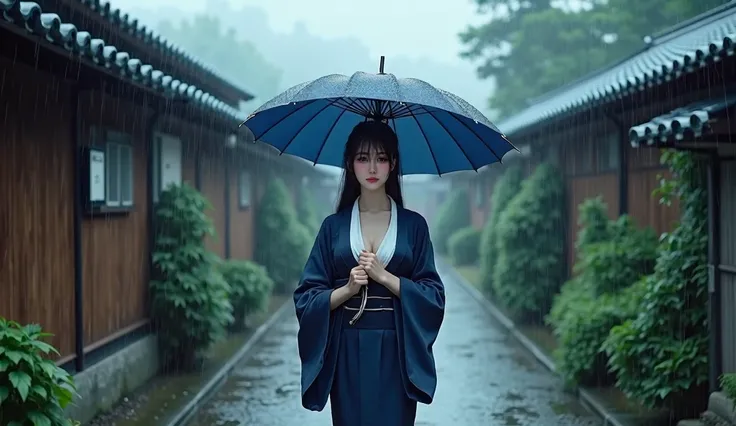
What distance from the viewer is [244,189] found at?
1850 cm

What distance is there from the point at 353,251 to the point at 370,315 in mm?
326

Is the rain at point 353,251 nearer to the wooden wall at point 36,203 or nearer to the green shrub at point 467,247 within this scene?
the wooden wall at point 36,203

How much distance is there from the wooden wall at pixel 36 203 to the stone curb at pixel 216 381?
1.25 metres

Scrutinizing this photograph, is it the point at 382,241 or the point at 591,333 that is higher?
the point at 382,241

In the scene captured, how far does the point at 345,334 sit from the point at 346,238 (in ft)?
1.55

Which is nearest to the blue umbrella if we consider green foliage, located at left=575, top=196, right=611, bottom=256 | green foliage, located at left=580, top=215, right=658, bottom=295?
green foliage, located at left=580, top=215, right=658, bottom=295

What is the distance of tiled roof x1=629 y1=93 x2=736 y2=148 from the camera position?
5.78 meters

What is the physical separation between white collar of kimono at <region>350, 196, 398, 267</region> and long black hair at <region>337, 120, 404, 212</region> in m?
0.16

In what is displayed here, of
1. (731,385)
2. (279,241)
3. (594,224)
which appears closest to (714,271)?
(731,385)

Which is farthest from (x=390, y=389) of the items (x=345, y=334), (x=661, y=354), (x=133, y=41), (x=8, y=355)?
(x=133, y=41)

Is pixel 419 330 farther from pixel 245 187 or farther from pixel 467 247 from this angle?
pixel 467 247

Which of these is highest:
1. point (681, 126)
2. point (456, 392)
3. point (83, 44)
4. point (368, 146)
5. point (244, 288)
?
point (83, 44)

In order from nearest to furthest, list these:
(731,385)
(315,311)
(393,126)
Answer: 1. (315,311)
2. (393,126)
3. (731,385)

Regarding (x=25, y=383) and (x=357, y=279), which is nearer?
(x=357, y=279)
